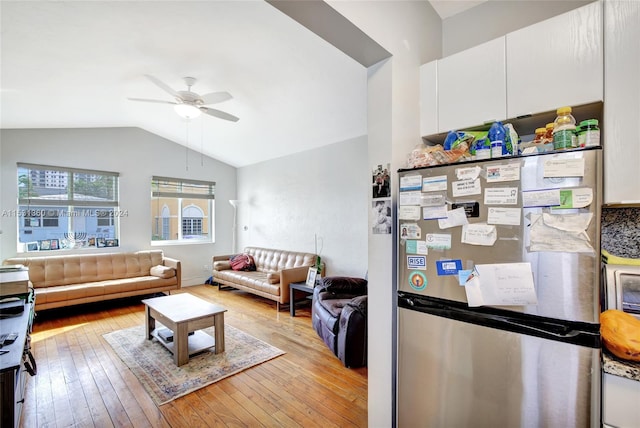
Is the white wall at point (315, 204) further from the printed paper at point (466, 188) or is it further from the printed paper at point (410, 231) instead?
the printed paper at point (466, 188)

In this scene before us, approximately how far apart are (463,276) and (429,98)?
1.09m

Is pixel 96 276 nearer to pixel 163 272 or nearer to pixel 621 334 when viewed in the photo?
pixel 163 272

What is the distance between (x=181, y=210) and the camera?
604cm

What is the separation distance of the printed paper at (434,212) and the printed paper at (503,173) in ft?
0.74

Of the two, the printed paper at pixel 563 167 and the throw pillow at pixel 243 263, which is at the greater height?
the printed paper at pixel 563 167

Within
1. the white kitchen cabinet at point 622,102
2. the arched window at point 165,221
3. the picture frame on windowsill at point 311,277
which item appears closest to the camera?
the white kitchen cabinet at point 622,102

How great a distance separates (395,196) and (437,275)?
48 cm

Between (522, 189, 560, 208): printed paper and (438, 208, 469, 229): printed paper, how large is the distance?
229 mm

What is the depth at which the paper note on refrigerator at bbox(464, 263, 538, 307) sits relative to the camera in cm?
116

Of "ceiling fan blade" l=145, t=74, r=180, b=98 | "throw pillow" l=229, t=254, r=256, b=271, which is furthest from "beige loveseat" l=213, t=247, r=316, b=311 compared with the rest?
"ceiling fan blade" l=145, t=74, r=180, b=98

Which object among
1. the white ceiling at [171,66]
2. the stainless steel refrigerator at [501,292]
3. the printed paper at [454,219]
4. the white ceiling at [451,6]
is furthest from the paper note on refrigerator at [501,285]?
the white ceiling at [171,66]

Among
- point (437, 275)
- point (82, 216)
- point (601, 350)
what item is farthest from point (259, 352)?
point (82, 216)

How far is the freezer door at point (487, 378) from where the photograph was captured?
107 centimetres

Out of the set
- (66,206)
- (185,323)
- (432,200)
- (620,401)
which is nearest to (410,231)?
(432,200)
